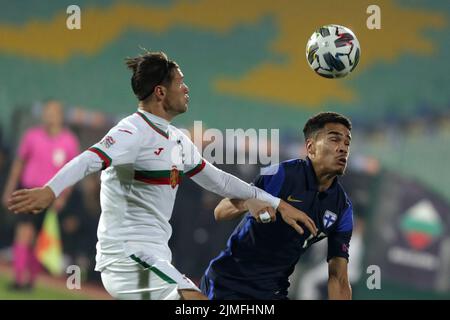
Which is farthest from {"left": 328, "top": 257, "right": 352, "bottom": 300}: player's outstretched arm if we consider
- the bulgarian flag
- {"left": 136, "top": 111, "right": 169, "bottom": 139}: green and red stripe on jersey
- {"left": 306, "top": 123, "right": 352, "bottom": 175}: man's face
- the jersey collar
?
the bulgarian flag

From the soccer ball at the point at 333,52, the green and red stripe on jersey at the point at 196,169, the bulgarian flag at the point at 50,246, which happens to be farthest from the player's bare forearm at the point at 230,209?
the bulgarian flag at the point at 50,246

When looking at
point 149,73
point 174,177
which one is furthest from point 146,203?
point 149,73

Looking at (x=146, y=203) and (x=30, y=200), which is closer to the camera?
(x=30, y=200)

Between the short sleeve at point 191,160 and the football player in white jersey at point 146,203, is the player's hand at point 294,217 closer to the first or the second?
the football player in white jersey at point 146,203

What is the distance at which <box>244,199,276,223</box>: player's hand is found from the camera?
485cm

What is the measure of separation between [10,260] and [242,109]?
12.0 ft

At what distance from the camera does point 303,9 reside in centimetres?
1145

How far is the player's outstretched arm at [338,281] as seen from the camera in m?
5.21

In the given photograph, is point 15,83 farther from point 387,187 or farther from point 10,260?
point 387,187

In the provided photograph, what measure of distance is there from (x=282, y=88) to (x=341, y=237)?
6211 millimetres

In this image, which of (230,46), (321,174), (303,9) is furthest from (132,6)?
(321,174)

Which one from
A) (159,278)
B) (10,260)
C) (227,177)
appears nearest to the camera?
(159,278)

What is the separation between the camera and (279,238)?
525 centimetres

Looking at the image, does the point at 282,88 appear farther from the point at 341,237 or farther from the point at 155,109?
the point at 155,109
